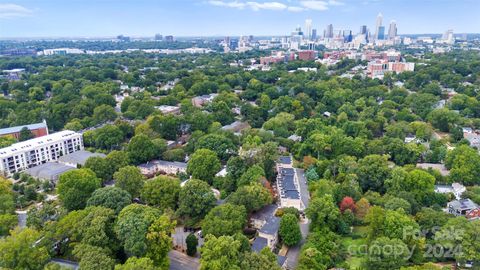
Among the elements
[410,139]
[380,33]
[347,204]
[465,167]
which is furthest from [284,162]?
[380,33]

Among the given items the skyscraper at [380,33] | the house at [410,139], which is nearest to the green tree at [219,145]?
the house at [410,139]

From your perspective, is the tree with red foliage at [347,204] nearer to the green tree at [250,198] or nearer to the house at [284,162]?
the green tree at [250,198]

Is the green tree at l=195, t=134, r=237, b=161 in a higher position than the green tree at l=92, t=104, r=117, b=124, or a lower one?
lower

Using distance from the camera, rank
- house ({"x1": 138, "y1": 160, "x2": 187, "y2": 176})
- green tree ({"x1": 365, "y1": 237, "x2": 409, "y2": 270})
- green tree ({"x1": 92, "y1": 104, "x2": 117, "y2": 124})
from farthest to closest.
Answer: green tree ({"x1": 92, "y1": 104, "x2": 117, "y2": 124}) < house ({"x1": 138, "y1": 160, "x2": 187, "y2": 176}) < green tree ({"x1": 365, "y1": 237, "x2": 409, "y2": 270})

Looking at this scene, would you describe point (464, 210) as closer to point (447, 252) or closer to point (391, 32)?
point (447, 252)

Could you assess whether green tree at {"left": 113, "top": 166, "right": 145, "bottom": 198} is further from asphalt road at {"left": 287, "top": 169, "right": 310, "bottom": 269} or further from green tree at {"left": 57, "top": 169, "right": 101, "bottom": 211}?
asphalt road at {"left": 287, "top": 169, "right": 310, "bottom": 269}

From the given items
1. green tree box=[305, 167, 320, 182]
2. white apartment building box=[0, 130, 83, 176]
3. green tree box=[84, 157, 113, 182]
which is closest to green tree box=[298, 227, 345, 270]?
green tree box=[305, 167, 320, 182]

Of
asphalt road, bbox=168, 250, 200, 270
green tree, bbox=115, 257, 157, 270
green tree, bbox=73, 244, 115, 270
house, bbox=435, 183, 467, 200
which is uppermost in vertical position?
green tree, bbox=115, 257, 157, 270
